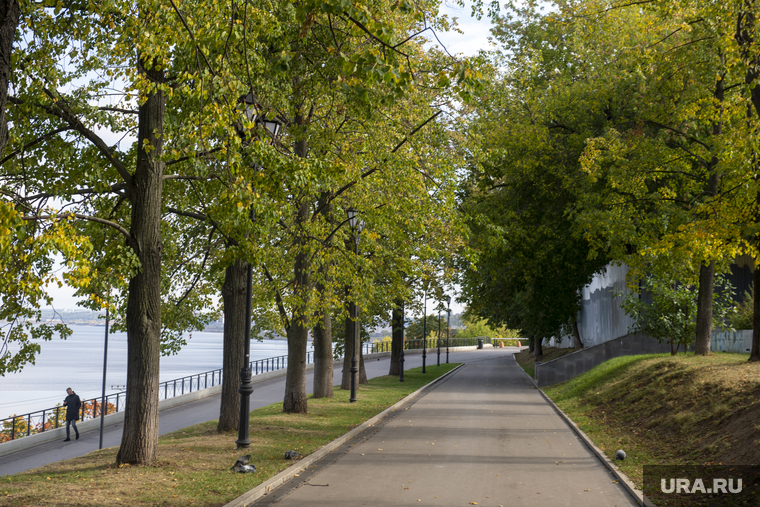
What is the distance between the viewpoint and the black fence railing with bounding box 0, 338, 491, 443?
72.4ft

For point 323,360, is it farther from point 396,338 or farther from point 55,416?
point 396,338

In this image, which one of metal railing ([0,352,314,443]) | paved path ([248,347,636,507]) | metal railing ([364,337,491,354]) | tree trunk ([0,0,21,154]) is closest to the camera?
tree trunk ([0,0,21,154])

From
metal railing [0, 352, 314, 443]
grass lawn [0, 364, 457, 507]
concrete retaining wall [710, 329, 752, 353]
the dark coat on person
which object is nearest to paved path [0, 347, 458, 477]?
the dark coat on person

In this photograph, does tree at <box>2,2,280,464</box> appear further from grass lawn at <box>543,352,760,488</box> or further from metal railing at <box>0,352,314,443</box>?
grass lawn at <box>543,352,760,488</box>

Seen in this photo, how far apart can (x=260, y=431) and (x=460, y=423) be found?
17.2 feet

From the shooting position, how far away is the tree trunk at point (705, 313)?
17692 mm

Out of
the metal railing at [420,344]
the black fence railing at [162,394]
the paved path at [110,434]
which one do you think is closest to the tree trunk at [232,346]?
the black fence railing at [162,394]

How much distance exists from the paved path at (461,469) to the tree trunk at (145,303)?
2.69 meters

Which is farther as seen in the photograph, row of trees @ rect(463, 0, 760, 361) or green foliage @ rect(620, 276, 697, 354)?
green foliage @ rect(620, 276, 697, 354)

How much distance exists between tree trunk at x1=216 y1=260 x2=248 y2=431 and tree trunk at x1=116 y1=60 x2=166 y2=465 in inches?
131

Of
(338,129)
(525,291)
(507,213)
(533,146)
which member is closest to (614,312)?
(525,291)

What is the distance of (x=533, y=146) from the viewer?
23.9 metres

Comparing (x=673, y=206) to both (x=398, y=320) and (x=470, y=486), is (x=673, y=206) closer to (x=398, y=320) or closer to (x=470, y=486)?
(x=470, y=486)

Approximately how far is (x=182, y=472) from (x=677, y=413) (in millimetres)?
9522
